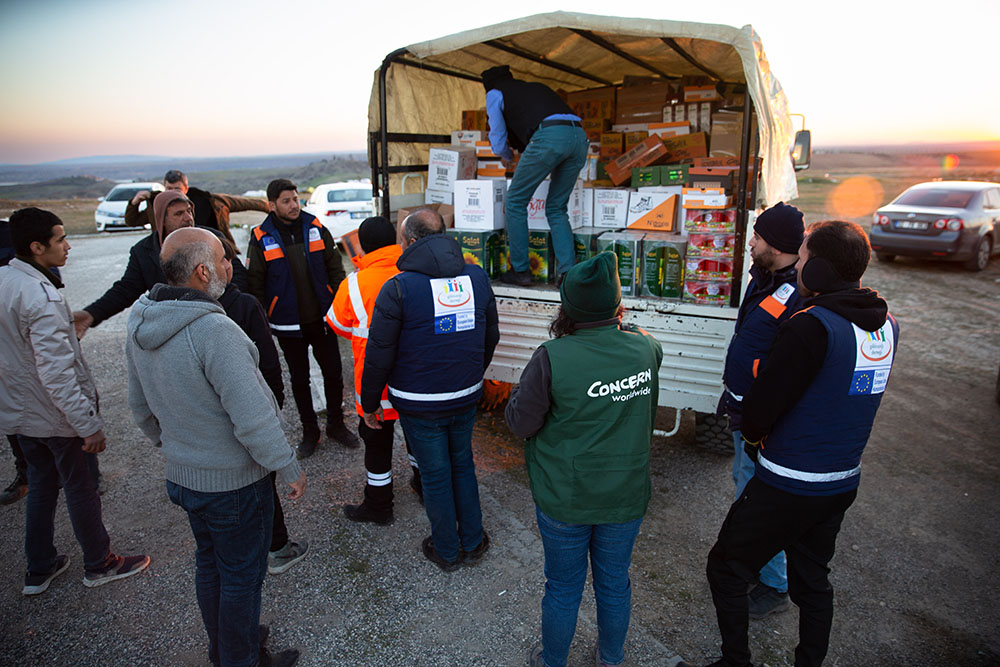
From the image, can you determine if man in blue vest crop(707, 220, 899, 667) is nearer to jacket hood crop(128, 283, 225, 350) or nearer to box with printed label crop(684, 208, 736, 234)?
box with printed label crop(684, 208, 736, 234)

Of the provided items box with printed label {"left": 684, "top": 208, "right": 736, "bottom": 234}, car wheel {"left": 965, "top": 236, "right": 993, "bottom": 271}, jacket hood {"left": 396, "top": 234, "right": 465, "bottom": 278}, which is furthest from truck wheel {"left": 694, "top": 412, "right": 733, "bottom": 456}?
car wheel {"left": 965, "top": 236, "right": 993, "bottom": 271}

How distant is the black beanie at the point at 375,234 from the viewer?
11.1 ft

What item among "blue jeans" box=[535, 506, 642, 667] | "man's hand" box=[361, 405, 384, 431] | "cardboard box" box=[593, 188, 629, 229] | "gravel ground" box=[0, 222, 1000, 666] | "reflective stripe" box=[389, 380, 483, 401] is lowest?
"gravel ground" box=[0, 222, 1000, 666]

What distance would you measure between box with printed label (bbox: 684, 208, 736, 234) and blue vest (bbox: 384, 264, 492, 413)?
1883mm

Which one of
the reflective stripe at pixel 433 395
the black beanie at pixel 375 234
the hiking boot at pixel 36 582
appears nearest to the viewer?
the reflective stripe at pixel 433 395

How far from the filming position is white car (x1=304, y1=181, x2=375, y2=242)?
1446 centimetres

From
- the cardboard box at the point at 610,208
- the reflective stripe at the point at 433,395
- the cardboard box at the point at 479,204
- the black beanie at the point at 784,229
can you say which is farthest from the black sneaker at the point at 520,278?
the black beanie at the point at 784,229

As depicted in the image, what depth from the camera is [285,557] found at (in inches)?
132

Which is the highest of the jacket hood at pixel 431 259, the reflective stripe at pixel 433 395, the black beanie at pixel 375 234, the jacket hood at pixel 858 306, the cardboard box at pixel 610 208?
the cardboard box at pixel 610 208

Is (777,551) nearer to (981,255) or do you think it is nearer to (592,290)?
(592,290)

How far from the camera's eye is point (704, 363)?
13.4 ft

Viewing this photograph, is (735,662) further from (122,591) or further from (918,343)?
(918,343)

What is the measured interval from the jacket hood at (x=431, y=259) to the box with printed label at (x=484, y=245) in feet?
5.36

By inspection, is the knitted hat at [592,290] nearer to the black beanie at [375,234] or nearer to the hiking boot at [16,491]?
the black beanie at [375,234]
